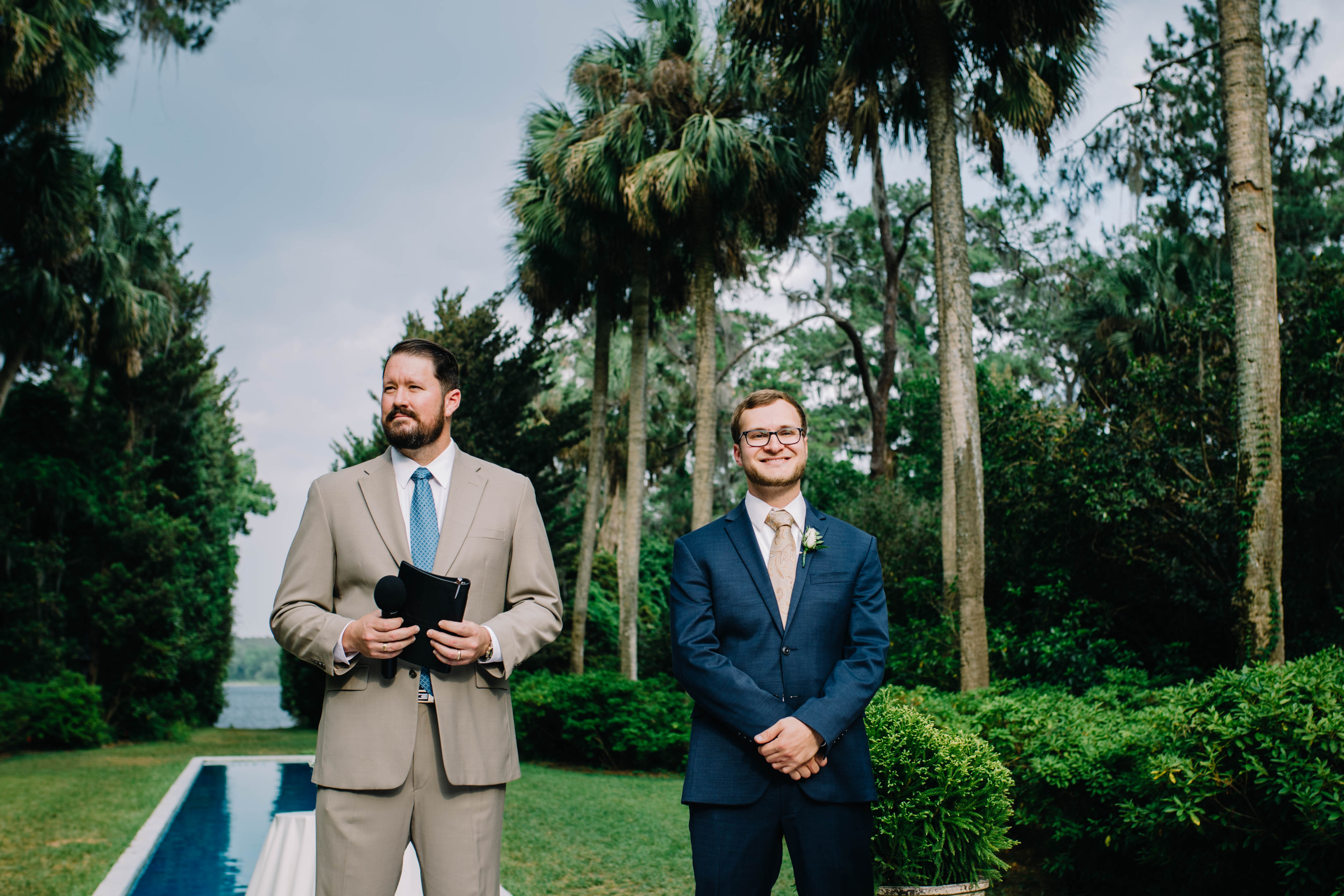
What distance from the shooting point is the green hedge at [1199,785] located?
3.92 meters

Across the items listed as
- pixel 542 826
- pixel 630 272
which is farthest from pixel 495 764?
pixel 630 272

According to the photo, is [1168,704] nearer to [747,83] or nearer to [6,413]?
[747,83]

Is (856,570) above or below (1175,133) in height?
below

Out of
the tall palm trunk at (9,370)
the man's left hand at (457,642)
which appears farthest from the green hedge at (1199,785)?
the tall palm trunk at (9,370)

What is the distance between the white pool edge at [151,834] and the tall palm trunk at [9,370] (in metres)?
6.86

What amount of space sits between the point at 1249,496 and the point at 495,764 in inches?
292

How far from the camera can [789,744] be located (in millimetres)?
2652

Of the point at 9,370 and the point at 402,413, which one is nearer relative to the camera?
the point at 402,413

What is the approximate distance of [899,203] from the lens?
93.8 ft

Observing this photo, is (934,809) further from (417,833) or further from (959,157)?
(959,157)

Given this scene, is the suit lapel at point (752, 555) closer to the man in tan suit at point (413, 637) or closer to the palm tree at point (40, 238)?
the man in tan suit at point (413, 637)

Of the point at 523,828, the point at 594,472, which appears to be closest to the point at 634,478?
the point at 594,472

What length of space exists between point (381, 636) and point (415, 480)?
21.5 inches

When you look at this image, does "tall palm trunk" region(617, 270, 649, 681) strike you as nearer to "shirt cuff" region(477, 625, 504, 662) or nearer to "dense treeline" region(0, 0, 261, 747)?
"dense treeline" region(0, 0, 261, 747)
